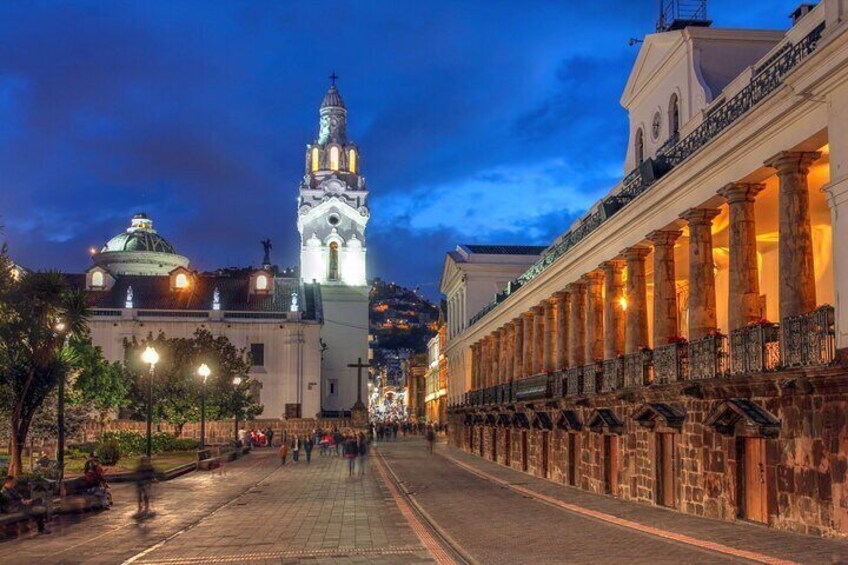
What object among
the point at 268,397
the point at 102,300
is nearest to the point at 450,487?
the point at 268,397

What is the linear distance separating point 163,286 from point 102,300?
537 centimetres

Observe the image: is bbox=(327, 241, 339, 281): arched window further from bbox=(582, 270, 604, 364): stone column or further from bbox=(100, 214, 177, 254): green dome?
bbox=(582, 270, 604, 364): stone column

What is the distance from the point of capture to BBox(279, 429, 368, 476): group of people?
3753cm

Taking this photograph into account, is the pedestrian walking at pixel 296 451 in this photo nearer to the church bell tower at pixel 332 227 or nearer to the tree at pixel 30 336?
the tree at pixel 30 336

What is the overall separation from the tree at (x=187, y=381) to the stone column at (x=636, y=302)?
3708 centimetres

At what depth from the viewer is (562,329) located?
36.2 m

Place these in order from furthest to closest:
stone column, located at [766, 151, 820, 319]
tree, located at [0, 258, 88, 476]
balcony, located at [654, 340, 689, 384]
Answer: tree, located at [0, 258, 88, 476] < balcony, located at [654, 340, 689, 384] < stone column, located at [766, 151, 820, 319]

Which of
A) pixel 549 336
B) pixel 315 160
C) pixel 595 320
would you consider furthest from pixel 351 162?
pixel 595 320

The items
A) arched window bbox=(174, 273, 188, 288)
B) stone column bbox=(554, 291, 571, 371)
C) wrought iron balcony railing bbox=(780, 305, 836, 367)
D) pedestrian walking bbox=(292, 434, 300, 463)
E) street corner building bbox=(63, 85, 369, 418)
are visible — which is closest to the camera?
wrought iron balcony railing bbox=(780, 305, 836, 367)

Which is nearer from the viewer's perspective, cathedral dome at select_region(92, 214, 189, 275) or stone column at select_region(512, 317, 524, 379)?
stone column at select_region(512, 317, 524, 379)

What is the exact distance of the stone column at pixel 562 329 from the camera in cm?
3578

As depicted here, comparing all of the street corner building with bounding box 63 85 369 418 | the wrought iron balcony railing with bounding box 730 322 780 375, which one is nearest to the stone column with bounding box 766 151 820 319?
the wrought iron balcony railing with bounding box 730 322 780 375

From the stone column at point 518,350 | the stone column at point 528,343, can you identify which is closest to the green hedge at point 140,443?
the stone column at point 518,350

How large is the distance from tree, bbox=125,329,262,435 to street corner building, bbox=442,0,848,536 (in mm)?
27041
